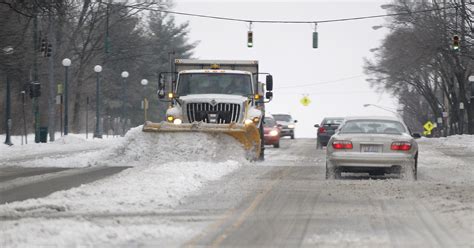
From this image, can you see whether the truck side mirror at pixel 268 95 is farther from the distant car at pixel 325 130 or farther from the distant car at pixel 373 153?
the distant car at pixel 325 130

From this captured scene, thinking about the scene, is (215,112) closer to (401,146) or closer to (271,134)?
(401,146)

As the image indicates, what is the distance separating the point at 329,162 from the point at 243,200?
17.7ft

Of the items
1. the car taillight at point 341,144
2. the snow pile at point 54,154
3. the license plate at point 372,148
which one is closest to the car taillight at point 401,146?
the license plate at point 372,148

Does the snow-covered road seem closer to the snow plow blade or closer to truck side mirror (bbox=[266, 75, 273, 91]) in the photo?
the snow plow blade

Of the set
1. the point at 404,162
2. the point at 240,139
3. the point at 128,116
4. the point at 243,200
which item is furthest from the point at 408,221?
the point at 128,116

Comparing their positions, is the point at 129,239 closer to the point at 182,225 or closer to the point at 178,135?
the point at 182,225

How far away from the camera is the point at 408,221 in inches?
531

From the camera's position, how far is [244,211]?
14.7 m

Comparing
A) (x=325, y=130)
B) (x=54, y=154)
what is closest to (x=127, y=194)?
(x=54, y=154)

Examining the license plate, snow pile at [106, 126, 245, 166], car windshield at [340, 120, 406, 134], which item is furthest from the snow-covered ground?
the license plate

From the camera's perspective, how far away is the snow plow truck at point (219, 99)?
91.1 ft

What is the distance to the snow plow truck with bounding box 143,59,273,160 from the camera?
27766mm

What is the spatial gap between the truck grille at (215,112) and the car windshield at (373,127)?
273 inches

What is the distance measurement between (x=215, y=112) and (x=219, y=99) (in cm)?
39
